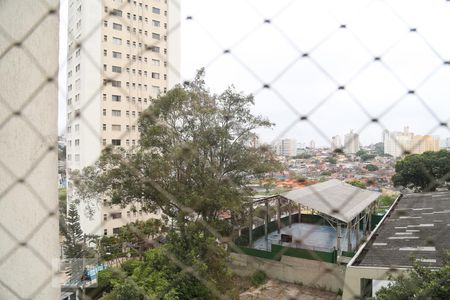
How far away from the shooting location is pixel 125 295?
2.08 meters

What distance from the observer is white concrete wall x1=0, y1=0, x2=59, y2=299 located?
0.51 m

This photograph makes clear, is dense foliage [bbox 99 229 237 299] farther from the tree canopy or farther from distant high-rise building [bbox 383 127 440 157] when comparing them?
distant high-rise building [bbox 383 127 440 157]

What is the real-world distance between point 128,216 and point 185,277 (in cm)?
189

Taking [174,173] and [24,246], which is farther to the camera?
[174,173]

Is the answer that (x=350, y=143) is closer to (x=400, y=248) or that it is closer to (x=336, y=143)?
(x=336, y=143)

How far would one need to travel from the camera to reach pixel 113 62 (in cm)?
152

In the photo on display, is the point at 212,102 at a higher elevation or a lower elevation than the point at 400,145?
higher

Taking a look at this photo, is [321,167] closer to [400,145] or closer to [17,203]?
[400,145]

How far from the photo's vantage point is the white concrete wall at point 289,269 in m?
3.80

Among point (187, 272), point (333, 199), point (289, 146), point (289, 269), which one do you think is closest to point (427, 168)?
point (289, 146)

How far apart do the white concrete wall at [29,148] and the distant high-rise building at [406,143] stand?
18.9 inches

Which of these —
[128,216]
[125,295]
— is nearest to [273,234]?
[128,216]

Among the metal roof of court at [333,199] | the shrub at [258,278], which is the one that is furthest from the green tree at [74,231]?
the metal roof of court at [333,199]

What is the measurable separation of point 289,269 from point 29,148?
12.7ft
